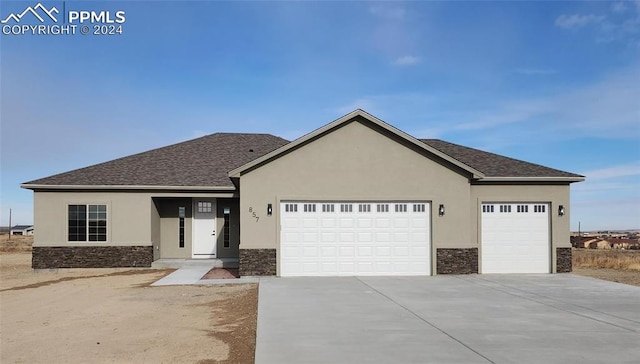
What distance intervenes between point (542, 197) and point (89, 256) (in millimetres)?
16991

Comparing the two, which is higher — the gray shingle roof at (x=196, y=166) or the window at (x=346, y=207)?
the gray shingle roof at (x=196, y=166)

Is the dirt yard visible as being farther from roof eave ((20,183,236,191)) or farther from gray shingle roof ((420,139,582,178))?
gray shingle roof ((420,139,582,178))

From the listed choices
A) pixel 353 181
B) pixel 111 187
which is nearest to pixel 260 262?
pixel 353 181

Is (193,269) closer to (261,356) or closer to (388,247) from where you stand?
(388,247)

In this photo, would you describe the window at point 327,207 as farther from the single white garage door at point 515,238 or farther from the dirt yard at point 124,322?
the single white garage door at point 515,238

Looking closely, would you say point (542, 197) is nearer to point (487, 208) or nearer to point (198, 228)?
point (487, 208)

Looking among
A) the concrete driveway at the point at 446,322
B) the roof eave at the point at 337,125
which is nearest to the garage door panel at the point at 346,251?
the concrete driveway at the point at 446,322

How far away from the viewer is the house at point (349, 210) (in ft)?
52.6

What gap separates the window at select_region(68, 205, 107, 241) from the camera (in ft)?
61.7

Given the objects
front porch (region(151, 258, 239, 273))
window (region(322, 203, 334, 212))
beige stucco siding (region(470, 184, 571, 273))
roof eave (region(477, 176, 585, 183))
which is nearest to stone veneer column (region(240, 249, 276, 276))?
window (region(322, 203, 334, 212))

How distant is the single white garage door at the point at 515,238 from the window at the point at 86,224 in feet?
46.7

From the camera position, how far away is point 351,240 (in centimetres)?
1622

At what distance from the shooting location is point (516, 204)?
57.3ft

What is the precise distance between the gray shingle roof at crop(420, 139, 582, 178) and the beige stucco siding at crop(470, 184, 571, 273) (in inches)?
17.3
